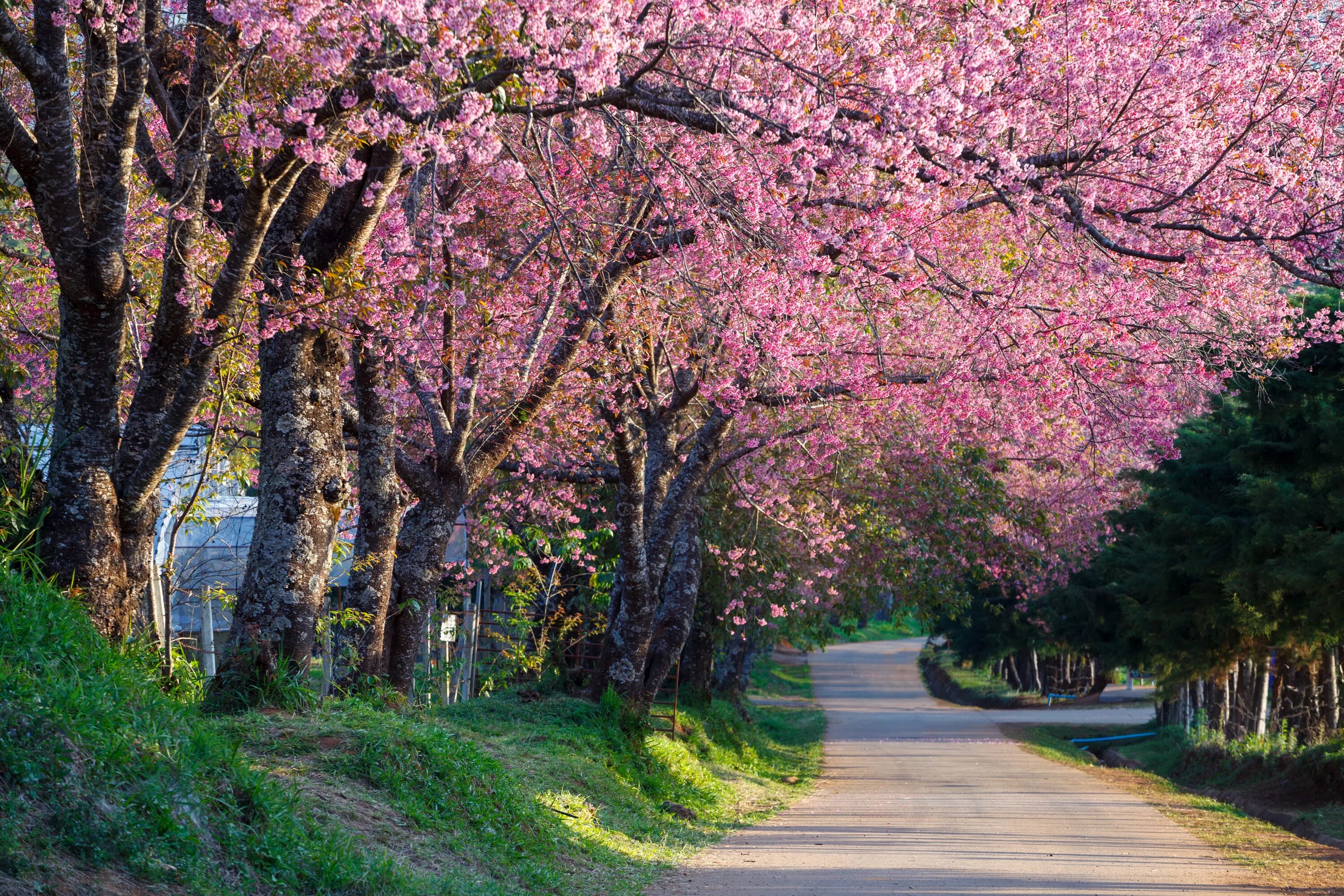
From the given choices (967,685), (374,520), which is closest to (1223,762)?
(374,520)

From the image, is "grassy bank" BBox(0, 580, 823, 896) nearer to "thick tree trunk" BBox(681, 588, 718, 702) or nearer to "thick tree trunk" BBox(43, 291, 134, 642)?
"thick tree trunk" BBox(43, 291, 134, 642)

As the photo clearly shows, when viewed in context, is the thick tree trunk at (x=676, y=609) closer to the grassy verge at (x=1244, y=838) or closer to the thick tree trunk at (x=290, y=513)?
the grassy verge at (x=1244, y=838)

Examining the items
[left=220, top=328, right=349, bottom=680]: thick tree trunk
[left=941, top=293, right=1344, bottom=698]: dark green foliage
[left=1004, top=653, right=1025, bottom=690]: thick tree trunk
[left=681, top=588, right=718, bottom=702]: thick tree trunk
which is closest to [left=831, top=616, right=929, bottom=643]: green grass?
[left=1004, top=653, right=1025, bottom=690]: thick tree trunk

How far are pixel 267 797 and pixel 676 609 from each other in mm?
11346

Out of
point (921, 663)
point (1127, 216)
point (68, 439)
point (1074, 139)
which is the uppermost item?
point (1074, 139)

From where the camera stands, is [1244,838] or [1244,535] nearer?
[1244,838]

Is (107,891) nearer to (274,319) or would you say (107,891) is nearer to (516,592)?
(274,319)

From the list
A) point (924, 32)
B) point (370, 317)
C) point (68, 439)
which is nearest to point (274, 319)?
point (370, 317)

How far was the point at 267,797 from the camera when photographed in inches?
229

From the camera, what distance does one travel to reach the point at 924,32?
9211mm

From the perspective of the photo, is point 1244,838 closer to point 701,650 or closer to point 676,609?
point 676,609

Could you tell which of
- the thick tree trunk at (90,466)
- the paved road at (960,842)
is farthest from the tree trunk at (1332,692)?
the thick tree trunk at (90,466)

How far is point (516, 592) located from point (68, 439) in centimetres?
903

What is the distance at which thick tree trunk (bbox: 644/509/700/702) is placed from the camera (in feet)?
53.2
